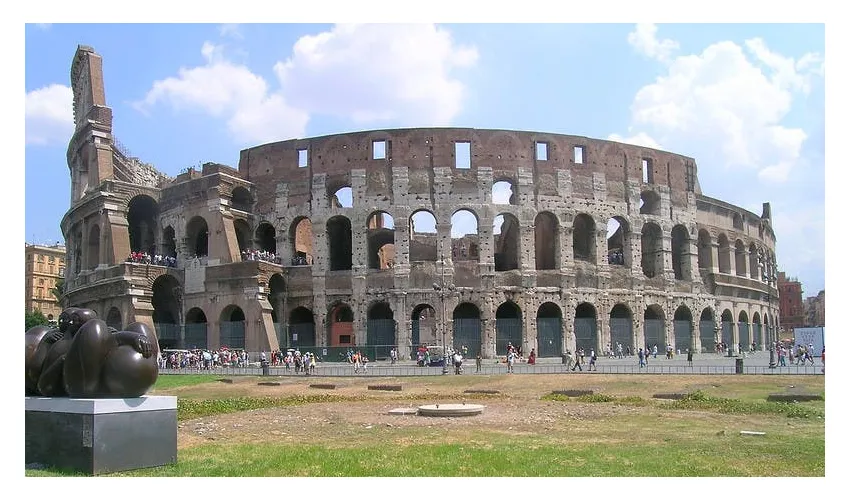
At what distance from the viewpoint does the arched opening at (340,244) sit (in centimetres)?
4400

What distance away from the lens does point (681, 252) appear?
154 feet

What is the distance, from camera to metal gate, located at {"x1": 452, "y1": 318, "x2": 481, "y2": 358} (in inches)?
1588

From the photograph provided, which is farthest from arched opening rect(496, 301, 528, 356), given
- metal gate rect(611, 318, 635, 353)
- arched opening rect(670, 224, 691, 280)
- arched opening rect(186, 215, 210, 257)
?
arched opening rect(186, 215, 210, 257)

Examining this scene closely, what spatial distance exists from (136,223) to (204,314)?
954cm

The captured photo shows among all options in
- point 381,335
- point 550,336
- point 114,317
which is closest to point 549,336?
point 550,336

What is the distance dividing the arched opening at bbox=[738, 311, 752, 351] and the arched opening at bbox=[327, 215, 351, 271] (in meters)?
25.2

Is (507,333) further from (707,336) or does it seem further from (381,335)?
(707,336)

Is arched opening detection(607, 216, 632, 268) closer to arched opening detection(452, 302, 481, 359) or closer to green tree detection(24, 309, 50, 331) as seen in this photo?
arched opening detection(452, 302, 481, 359)

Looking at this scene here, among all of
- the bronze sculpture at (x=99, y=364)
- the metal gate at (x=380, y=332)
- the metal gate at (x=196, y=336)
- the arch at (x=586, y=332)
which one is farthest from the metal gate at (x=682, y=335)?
the bronze sculpture at (x=99, y=364)

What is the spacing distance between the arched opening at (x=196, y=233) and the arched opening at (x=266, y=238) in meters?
2.85

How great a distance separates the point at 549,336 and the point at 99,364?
33.7 m

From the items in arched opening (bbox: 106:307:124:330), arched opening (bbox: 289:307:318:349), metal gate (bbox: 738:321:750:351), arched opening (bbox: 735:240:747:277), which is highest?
arched opening (bbox: 735:240:747:277)

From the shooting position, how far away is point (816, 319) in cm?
8069

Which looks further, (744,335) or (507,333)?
(744,335)
